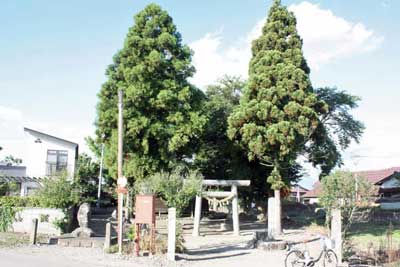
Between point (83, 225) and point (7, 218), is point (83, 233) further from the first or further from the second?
point (7, 218)

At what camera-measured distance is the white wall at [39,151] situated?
3700cm

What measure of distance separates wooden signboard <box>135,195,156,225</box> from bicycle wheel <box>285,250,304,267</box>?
4729mm

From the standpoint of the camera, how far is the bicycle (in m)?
12.4

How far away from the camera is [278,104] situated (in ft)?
73.4

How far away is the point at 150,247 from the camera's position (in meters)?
14.9

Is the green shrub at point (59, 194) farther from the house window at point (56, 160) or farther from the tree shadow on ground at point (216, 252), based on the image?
the house window at point (56, 160)

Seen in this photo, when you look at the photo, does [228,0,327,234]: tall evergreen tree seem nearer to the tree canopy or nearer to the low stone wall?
the tree canopy

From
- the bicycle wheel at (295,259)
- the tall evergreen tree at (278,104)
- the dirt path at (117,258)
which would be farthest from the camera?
the tall evergreen tree at (278,104)

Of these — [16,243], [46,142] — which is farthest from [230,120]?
[46,142]

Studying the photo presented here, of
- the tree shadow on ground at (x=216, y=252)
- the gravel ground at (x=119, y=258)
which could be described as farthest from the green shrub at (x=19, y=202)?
the tree shadow on ground at (x=216, y=252)

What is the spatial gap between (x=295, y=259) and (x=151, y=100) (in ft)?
43.1

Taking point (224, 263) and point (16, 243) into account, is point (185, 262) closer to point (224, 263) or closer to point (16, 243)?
point (224, 263)

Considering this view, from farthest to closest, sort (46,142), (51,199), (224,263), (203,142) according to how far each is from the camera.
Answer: (46,142) → (203,142) → (51,199) → (224,263)

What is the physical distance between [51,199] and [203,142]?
34.5 feet
